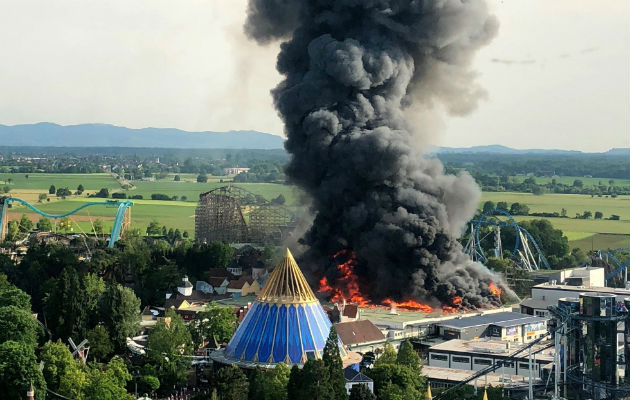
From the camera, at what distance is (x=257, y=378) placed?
35.5 metres

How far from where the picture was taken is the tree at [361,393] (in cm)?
3350

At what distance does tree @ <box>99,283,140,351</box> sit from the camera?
144 feet

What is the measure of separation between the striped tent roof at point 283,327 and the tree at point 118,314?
5.89 meters

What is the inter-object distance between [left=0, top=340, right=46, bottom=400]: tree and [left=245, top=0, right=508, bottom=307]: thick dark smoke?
2271 cm

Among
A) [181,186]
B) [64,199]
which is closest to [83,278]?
[64,199]

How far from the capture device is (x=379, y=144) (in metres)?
56.5

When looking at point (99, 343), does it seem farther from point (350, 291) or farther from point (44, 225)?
point (44, 225)

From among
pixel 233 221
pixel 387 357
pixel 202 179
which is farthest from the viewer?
pixel 202 179

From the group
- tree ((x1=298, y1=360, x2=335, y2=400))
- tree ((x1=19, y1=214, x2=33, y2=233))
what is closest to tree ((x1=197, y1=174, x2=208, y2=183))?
tree ((x1=19, y1=214, x2=33, y2=233))

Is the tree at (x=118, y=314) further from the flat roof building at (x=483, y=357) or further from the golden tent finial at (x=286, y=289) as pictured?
the flat roof building at (x=483, y=357)

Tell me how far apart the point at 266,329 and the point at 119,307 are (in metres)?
8.18

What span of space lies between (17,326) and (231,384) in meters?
11.2

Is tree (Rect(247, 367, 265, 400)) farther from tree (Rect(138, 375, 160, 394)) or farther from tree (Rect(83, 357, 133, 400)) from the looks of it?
tree (Rect(138, 375, 160, 394))

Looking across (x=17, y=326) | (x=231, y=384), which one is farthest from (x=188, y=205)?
(x=231, y=384)
